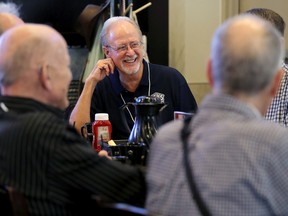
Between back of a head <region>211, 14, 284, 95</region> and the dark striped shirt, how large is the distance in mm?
399

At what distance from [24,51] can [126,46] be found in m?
1.39

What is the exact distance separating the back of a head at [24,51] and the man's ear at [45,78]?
0.6 inches

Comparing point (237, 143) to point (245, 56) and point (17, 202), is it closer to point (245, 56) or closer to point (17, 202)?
point (245, 56)

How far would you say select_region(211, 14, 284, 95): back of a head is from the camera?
3.90 ft

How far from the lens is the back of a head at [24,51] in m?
1.46

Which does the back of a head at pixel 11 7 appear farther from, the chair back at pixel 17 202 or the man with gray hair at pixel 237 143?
the man with gray hair at pixel 237 143

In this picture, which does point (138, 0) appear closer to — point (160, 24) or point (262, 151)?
point (160, 24)

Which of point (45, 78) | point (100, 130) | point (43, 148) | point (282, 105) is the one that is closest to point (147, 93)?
point (100, 130)

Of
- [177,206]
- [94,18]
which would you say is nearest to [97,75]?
[94,18]

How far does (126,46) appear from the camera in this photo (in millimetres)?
2824

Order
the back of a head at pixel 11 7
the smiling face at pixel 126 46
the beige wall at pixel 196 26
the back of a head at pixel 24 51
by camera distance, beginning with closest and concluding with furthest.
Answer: the back of a head at pixel 24 51 → the smiling face at pixel 126 46 → the back of a head at pixel 11 7 → the beige wall at pixel 196 26

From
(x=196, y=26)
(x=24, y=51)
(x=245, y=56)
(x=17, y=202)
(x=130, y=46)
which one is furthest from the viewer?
(x=196, y=26)

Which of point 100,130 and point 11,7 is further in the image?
point 11,7

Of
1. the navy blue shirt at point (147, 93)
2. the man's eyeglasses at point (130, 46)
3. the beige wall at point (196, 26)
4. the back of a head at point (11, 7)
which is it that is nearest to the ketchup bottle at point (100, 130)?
the navy blue shirt at point (147, 93)
